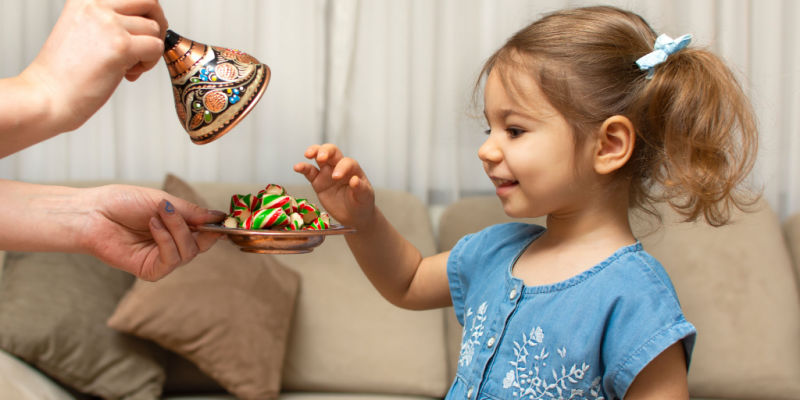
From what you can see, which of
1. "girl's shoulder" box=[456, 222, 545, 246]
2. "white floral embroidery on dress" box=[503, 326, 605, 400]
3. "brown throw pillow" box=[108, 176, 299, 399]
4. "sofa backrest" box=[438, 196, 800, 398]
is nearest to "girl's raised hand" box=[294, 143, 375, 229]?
"girl's shoulder" box=[456, 222, 545, 246]

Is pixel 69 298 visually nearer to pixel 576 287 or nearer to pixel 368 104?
pixel 368 104

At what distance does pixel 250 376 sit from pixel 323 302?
1.09ft

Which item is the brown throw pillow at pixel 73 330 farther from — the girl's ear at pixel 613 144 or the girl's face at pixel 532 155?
the girl's ear at pixel 613 144

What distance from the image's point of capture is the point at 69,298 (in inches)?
66.9

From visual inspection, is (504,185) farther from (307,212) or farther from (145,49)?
(145,49)

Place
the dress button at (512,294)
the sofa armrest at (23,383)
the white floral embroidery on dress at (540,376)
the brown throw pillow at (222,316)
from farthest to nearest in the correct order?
1. the brown throw pillow at (222,316)
2. the sofa armrest at (23,383)
3. the dress button at (512,294)
4. the white floral embroidery on dress at (540,376)

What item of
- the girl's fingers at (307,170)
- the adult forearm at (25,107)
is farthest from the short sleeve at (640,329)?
the adult forearm at (25,107)

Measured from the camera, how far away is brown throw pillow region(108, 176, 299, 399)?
171cm

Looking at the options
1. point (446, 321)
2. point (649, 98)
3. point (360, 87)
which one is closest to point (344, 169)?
point (649, 98)

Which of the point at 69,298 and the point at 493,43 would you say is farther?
the point at 493,43

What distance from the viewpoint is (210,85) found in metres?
0.90

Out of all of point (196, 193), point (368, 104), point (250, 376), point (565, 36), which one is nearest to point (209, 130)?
point (565, 36)

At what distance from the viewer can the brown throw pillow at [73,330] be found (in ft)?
5.24

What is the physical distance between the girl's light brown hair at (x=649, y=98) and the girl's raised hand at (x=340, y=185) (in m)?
0.27
